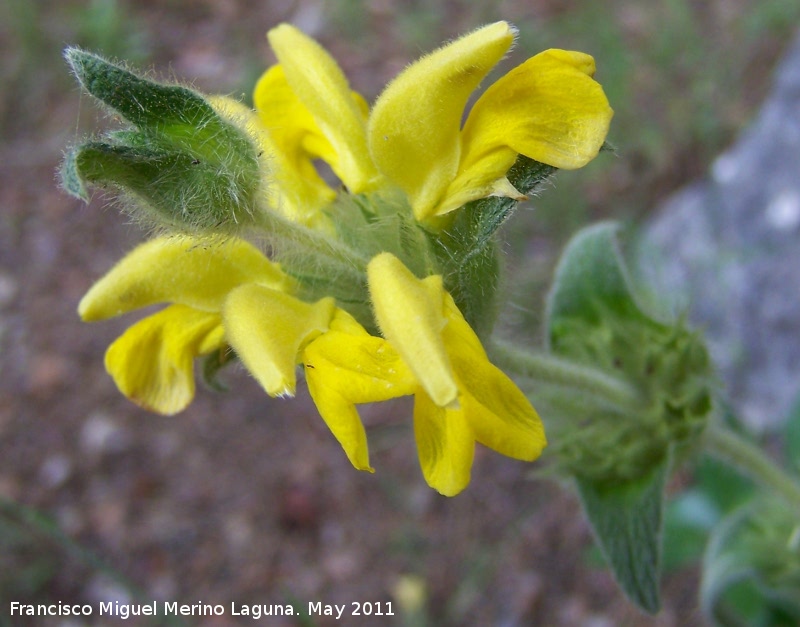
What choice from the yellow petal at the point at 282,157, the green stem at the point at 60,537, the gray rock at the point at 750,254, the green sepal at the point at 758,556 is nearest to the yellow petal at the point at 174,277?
the yellow petal at the point at 282,157

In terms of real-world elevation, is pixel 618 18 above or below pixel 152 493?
above

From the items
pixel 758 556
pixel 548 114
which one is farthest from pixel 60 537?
pixel 758 556

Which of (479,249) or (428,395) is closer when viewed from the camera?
(428,395)

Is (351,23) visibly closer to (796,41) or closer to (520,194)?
(796,41)

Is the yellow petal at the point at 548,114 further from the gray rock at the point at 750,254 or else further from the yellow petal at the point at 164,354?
the gray rock at the point at 750,254

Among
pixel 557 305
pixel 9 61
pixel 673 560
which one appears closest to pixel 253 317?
pixel 557 305

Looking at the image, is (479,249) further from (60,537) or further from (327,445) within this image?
(327,445)

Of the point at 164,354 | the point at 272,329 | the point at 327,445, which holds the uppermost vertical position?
the point at 272,329

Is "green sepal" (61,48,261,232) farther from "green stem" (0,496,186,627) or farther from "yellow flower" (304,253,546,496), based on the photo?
"green stem" (0,496,186,627)
